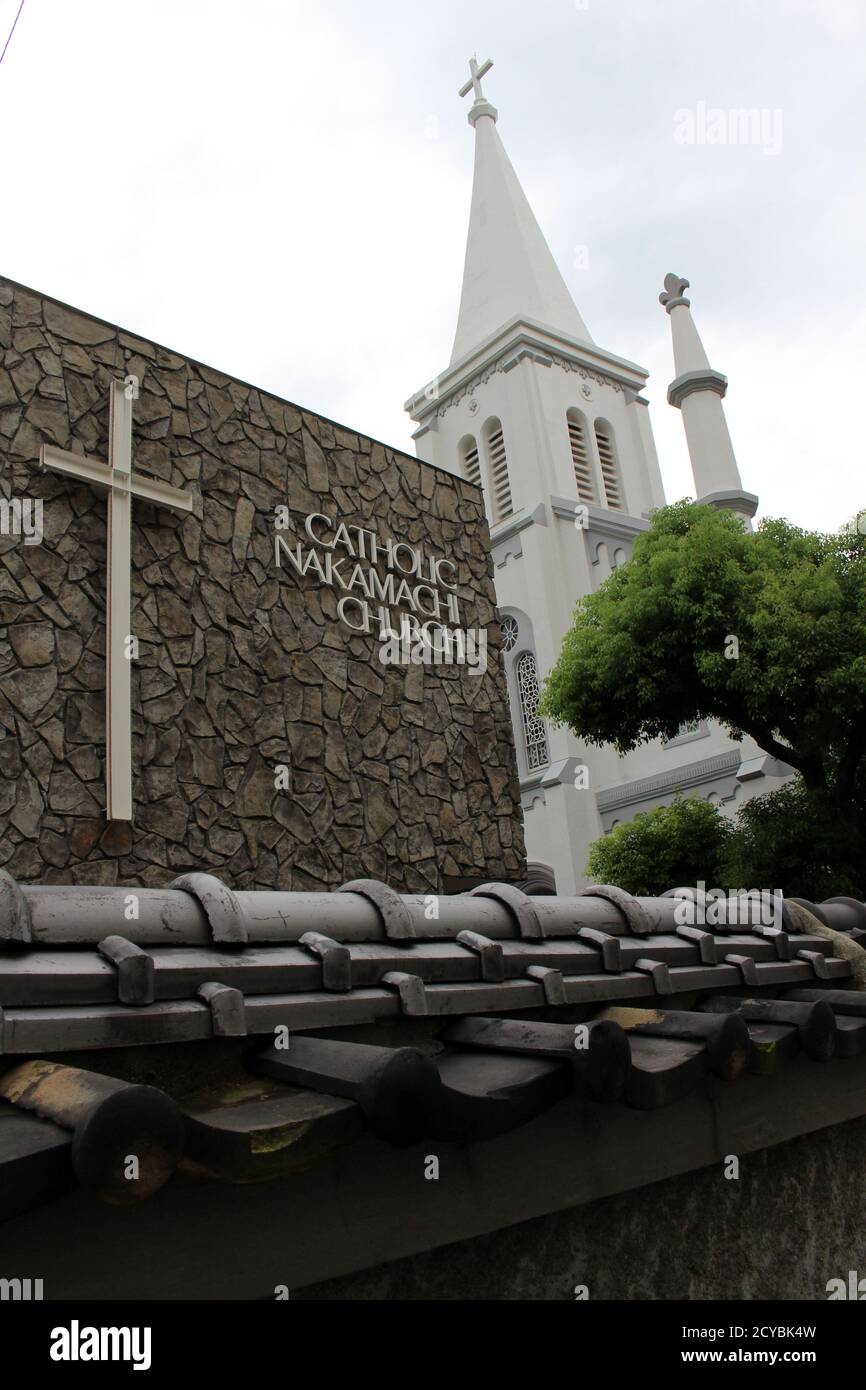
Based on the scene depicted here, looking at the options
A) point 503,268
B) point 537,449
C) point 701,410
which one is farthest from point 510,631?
point 503,268

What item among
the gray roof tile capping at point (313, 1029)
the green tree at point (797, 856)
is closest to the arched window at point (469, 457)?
the green tree at point (797, 856)

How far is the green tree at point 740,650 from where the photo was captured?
12.2 metres

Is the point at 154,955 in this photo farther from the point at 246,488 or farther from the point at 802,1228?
the point at 246,488

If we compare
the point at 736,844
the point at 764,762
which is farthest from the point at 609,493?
the point at 736,844

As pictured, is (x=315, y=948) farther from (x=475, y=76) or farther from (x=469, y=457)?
(x=475, y=76)

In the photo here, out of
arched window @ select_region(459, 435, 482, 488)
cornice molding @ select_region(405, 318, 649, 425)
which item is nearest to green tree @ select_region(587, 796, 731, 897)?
arched window @ select_region(459, 435, 482, 488)

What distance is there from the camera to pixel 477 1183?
2.26 m

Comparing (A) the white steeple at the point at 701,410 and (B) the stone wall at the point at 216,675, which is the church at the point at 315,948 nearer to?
(B) the stone wall at the point at 216,675

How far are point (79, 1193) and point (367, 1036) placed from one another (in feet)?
2.70

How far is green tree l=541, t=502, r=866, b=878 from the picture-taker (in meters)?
12.2

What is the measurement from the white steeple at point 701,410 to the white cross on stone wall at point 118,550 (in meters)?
16.6

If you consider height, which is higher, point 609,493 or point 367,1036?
point 609,493

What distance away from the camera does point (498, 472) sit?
26.3 meters

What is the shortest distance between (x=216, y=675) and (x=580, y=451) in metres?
20.6
